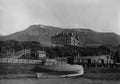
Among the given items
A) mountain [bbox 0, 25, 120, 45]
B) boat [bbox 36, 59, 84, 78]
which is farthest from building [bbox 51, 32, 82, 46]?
boat [bbox 36, 59, 84, 78]

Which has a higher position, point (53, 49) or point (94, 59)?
point (53, 49)

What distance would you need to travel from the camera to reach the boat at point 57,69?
749 centimetres

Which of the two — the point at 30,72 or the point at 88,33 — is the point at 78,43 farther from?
the point at 30,72

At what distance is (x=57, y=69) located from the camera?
784cm

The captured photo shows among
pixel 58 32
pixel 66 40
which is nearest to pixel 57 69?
pixel 66 40

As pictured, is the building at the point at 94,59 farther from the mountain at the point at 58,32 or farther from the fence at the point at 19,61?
the fence at the point at 19,61

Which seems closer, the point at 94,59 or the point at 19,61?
the point at 19,61

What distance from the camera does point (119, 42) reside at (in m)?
6.91

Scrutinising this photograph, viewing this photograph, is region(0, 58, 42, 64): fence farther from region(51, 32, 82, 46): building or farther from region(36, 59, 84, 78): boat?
region(51, 32, 82, 46): building

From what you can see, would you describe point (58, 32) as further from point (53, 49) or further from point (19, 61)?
point (19, 61)

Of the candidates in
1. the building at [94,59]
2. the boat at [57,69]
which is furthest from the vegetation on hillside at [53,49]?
the boat at [57,69]

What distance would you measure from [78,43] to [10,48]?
234 centimetres

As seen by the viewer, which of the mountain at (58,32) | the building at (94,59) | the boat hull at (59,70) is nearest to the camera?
the mountain at (58,32)

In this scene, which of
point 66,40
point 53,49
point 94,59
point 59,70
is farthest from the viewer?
point 66,40
